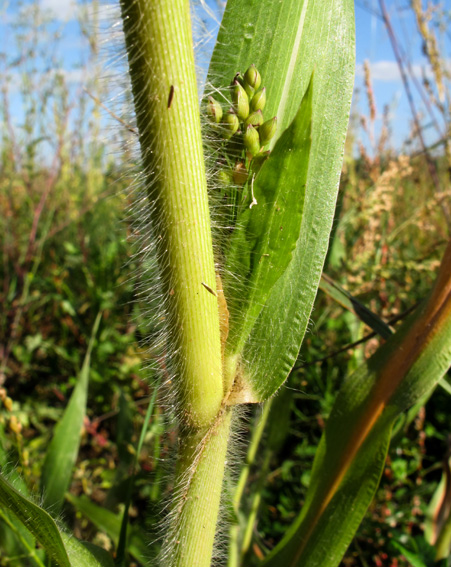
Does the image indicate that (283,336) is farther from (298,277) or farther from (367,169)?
(367,169)

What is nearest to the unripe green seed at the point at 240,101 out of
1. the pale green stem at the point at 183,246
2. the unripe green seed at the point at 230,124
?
the unripe green seed at the point at 230,124

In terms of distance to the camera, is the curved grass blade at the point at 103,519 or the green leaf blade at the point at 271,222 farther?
the curved grass blade at the point at 103,519

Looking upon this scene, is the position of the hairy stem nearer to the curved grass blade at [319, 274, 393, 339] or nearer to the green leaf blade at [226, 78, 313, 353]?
the green leaf blade at [226, 78, 313, 353]

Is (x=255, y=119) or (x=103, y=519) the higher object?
(x=255, y=119)

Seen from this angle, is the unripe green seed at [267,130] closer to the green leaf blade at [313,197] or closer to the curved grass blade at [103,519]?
the green leaf blade at [313,197]

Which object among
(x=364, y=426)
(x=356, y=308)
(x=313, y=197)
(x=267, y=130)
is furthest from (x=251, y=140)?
(x=364, y=426)

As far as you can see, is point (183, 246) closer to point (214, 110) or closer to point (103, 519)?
point (214, 110)
